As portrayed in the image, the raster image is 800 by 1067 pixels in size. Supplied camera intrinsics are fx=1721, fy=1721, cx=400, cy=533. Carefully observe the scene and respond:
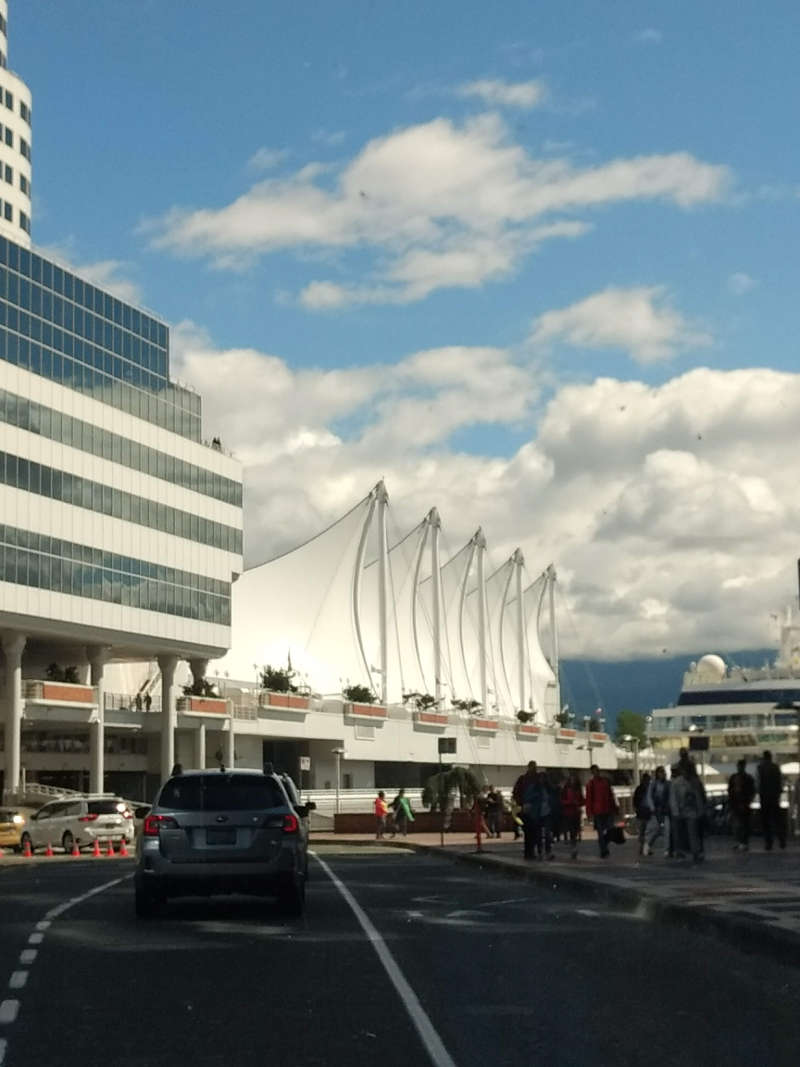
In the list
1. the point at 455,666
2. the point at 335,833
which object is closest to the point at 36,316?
the point at 335,833

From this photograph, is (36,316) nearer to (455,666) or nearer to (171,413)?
(171,413)

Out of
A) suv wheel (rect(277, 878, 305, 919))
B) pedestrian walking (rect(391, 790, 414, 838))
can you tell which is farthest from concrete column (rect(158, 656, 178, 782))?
suv wheel (rect(277, 878, 305, 919))

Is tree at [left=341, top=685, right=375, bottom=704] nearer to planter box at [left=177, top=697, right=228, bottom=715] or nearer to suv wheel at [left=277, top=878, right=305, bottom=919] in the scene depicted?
planter box at [left=177, top=697, right=228, bottom=715]

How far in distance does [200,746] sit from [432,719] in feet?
97.8

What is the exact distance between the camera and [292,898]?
1862cm

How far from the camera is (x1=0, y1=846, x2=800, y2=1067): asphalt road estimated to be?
898cm

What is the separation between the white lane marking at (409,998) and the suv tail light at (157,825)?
87.8 inches

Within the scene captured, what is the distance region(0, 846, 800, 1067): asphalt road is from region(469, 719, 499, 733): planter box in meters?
98.6

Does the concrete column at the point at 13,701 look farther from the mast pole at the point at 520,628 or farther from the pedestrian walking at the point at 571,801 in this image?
the mast pole at the point at 520,628

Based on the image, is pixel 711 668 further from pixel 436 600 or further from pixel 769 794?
pixel 769 794

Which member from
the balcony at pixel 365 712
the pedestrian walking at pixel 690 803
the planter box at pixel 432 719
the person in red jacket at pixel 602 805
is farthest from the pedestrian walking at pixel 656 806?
the planter box at pixel 432 719

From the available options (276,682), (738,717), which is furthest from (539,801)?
(738,717)

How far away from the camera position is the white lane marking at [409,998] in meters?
8.73

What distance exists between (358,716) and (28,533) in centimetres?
3777
